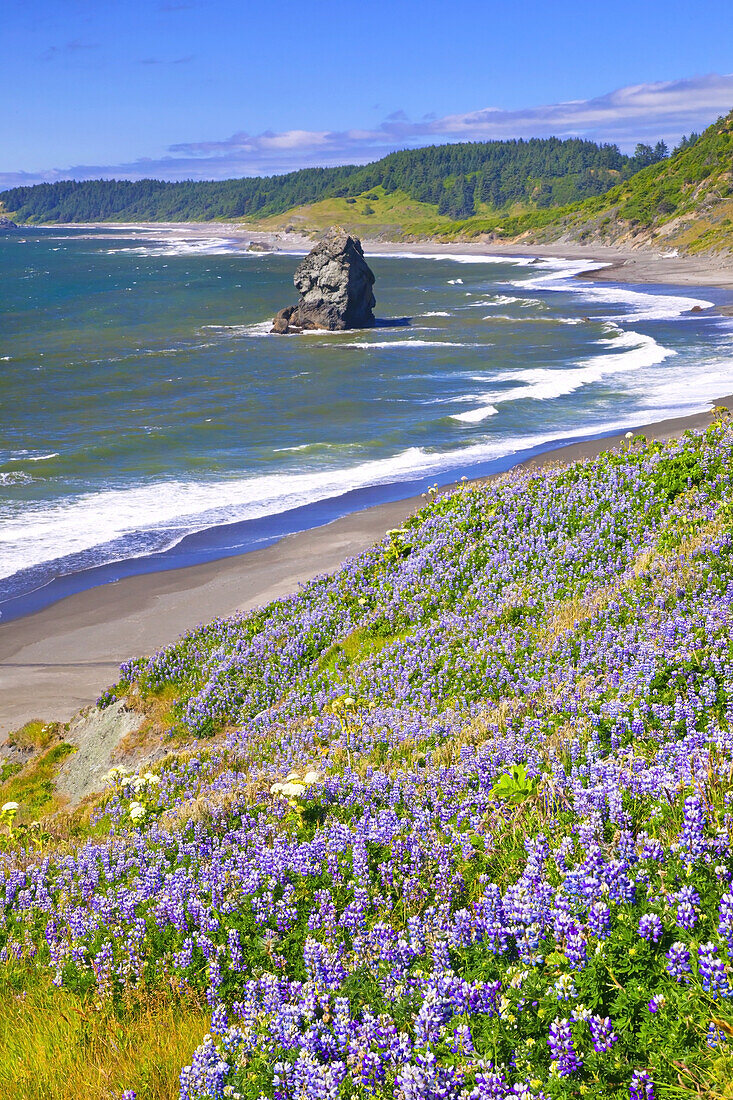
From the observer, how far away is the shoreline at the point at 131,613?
16.7m

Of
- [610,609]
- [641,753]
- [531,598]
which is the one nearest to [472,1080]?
[641,753]

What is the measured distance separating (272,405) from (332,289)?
3233 cm

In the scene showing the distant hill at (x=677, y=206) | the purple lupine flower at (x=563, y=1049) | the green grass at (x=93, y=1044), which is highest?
the distant hill at (x=677, y=206)

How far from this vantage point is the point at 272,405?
4369cm

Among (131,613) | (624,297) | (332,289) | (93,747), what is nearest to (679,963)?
A: (93,747)

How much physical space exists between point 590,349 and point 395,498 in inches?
1337

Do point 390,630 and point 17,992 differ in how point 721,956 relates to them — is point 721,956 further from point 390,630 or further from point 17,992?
point 390,630

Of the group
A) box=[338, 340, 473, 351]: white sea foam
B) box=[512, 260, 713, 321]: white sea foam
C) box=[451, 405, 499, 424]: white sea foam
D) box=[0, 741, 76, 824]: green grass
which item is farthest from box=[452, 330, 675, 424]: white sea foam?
box=[0, 741, 76, 824]: green grass

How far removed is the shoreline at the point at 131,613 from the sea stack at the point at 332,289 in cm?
5088

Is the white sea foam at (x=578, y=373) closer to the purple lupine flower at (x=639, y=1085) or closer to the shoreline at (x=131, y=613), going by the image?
the shoreline at (x=131, y=613)

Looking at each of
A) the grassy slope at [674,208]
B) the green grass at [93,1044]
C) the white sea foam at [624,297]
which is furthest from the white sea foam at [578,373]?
the grassy slope at [674,208]

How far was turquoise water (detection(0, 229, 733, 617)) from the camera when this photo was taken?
86.8 ft

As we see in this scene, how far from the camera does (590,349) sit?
55844 millimetres

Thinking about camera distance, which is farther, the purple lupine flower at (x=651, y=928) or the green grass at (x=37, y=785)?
the green grass at (x=37, y=785)
